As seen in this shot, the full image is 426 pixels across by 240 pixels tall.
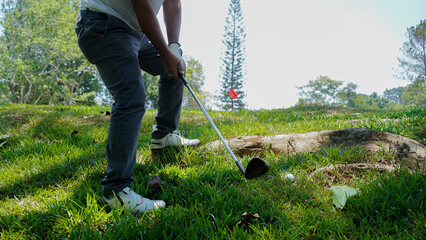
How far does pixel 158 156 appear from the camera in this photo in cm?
261

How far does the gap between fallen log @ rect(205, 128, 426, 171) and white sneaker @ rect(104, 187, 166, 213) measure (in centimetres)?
104

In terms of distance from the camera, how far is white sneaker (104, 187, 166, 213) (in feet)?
5.59

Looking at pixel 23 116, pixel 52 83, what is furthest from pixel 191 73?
pixel 23 116

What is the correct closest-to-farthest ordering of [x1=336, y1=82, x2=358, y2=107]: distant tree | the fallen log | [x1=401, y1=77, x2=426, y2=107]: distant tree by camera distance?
the fallen log
[x1=401, y1=77, x2=426, y2=107]: distant tree
[x1=336, y1=82, x2=358, y2=107]: distant tree

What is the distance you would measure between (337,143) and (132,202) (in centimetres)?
195

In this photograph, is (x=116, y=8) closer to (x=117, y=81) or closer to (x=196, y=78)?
(x=117, y=81)

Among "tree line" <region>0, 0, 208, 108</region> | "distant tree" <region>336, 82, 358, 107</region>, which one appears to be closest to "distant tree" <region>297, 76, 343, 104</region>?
"distant tree" <region>336, 82, 358, 107</region>

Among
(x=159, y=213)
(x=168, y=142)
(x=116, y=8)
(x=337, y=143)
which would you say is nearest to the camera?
(x=159, y=213)

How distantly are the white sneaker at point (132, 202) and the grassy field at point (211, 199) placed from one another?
0.19ft

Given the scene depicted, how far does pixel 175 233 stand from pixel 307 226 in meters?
0.76

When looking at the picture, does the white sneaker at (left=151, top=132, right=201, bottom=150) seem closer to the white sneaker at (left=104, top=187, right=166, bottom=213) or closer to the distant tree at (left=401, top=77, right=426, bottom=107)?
the white sneaker at (left=104, top=187, right=166, bottom=213)

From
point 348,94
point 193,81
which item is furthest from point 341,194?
point 348,94

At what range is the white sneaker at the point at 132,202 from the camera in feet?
5.59

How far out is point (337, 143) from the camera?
2.50 metres
